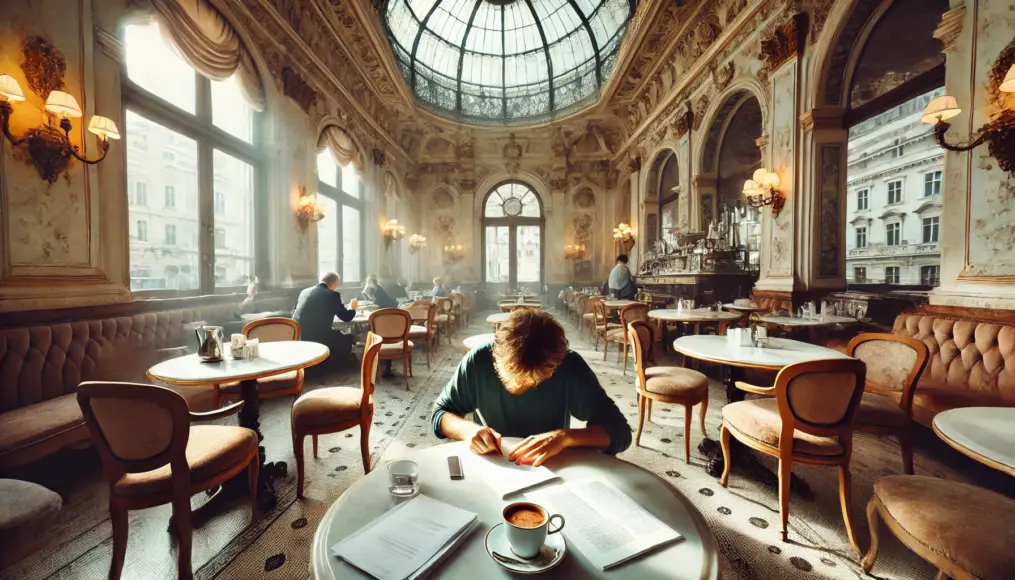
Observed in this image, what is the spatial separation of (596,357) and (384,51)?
726 centimetres

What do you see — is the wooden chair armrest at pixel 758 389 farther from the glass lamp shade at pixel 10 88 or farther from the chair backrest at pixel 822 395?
the glass lamp shade at pixel 10 88

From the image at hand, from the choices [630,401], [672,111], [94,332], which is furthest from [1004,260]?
[94,332]

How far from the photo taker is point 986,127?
3.08 meters

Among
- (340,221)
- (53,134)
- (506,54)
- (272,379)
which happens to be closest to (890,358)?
(272,379)

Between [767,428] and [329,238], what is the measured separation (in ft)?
27.0

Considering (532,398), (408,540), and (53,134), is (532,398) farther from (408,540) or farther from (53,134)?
(53,134)

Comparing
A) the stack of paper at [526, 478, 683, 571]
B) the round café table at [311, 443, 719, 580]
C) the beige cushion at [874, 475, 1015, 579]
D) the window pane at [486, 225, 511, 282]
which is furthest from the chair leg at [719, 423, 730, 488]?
the window pane at [486, 225, 511, 282]

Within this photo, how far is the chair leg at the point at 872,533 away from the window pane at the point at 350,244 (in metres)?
8.88

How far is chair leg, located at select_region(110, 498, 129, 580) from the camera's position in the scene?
1632mm

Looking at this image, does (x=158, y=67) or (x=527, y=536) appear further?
(x=158, y=67)

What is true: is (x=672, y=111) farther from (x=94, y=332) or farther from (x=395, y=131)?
(x=94, y=332)

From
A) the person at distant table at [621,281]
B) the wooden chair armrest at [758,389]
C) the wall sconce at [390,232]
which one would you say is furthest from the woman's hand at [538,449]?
the wall sconce at [390,232]

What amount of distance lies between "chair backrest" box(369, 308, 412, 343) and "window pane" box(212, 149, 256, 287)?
2558mm

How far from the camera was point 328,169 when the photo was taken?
26.9ft
